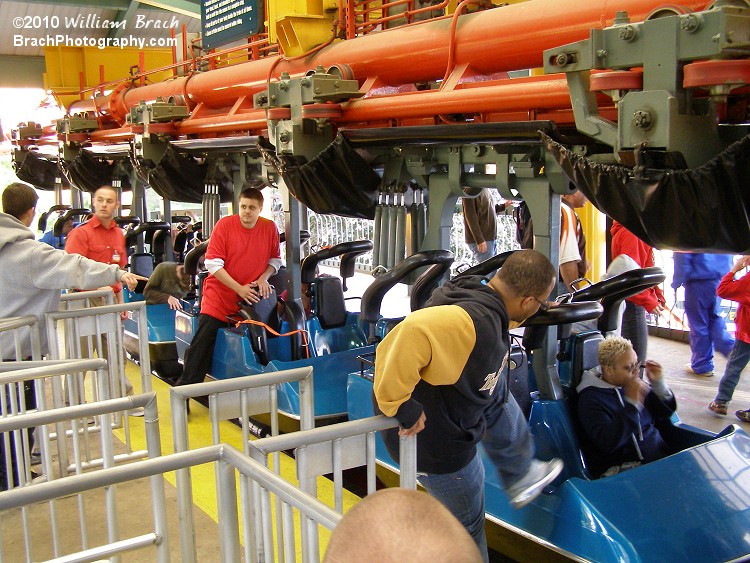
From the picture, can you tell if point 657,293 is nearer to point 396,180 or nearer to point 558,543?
point 396,180

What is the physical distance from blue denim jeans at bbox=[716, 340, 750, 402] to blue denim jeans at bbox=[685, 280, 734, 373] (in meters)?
0.92

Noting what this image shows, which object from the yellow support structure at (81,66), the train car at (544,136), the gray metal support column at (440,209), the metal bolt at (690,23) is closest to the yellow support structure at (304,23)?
the train car at (544,136)

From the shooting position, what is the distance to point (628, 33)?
2.68 metres

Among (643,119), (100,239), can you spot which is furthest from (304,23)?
(643,119)

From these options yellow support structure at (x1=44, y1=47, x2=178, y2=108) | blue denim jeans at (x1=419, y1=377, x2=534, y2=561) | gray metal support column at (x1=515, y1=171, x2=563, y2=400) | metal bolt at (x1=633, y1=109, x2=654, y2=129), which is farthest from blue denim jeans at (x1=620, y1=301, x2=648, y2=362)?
yellow support structure at (x1=44, y1=47, x2=178, y2=108)

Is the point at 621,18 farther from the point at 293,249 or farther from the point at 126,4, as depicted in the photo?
the point at 126,4

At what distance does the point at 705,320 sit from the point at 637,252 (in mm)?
1355

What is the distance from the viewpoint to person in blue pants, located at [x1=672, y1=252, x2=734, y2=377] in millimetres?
6488

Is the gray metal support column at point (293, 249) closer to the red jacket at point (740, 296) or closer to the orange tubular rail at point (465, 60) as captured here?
the orange tubular rail at point (465, 60)

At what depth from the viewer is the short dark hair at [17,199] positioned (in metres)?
4.30

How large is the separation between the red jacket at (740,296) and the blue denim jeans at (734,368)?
0.07 meters

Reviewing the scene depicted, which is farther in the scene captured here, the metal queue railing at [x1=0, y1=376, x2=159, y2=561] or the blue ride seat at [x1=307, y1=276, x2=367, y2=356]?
the blue ride seat at [x1=307, y1=276, x2=367, y2=356]

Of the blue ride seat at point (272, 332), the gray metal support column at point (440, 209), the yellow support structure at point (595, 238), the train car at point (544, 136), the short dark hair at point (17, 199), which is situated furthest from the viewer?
the yellow support structure at point (595, 238)

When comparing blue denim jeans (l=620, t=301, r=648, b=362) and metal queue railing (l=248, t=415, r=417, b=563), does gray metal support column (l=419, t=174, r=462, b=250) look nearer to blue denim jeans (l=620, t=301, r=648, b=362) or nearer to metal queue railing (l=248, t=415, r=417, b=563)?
blue denim jeans (l=620, t=301, r=648, b=362)
